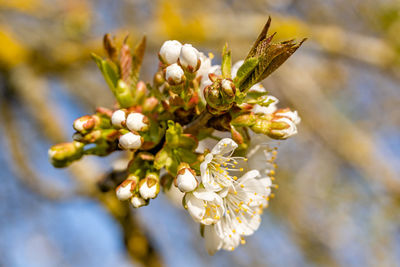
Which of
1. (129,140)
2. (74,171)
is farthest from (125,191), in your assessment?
(74,171)

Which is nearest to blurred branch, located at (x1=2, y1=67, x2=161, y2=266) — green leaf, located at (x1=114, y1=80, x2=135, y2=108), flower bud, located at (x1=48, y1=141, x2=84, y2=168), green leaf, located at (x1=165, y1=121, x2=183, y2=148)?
flower bud, located at (x1=48, y1=141, x2=84, y2=168)

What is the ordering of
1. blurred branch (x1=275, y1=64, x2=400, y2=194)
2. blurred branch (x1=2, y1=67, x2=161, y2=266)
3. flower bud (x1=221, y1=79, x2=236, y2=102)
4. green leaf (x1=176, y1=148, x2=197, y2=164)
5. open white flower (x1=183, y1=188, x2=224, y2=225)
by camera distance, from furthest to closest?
blurred branch (x1=275, y1=64, x2=400, y2=194), blurred branch (x1=2, y1=67, x2=161, y2=266), green leaf (x1=176, y1=148, x2=197, y2=164), open white flower (x1=183, y1=188, x2=224, y2=225), flower bud (x1=221, y1=79, x2=236, y2=102)

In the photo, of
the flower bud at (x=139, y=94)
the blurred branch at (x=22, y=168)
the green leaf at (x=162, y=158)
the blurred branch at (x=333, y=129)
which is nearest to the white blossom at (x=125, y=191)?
the green leaf at (x=162, y=158)

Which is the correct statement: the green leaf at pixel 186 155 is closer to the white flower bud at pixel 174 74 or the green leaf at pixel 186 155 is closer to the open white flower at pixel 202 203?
the open white flower at pixel 202 203

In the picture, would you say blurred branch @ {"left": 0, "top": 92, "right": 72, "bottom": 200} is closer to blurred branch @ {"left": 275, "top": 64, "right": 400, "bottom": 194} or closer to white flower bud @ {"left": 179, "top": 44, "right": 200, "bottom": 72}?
white flower bud @ {"left": 179, "top": 44, "right": 200, "bottom": 72}

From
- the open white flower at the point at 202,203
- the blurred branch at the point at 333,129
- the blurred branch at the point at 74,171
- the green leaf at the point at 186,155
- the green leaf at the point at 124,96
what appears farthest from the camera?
the blurred branch at the point at 333,129

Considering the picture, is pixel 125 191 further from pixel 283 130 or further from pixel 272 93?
pixel 272 93
